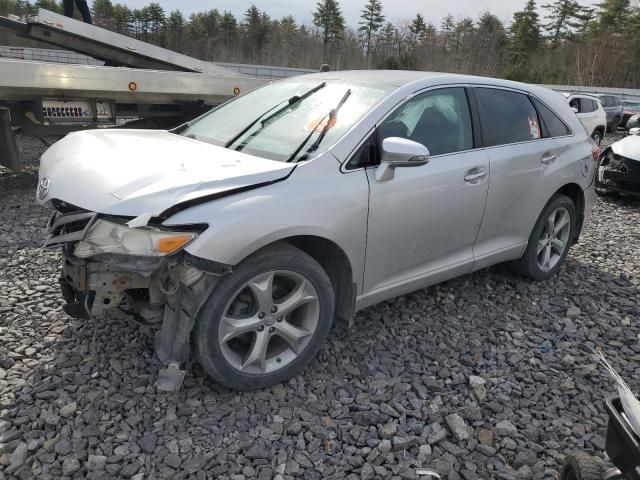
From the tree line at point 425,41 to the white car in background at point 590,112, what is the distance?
20598 millimetres

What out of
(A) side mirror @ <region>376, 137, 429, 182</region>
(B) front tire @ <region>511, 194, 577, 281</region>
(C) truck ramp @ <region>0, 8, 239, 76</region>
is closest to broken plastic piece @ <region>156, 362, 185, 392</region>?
(A) side mirror @ <region>376, 137, 429, 182</region>

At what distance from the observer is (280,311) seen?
2.65 meters

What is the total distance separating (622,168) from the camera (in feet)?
25.1

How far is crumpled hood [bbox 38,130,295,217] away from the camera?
232 centimetres

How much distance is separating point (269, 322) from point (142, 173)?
1.01 meters

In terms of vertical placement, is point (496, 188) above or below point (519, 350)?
above

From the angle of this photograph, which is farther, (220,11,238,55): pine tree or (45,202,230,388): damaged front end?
(220,11,238,55): pine tree

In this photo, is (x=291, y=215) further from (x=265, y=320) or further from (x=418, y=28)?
(x=418, y=28)

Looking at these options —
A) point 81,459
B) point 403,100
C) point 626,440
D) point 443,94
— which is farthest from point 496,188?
point 81,459

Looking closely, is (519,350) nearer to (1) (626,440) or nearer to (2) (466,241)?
(2) (466,241)

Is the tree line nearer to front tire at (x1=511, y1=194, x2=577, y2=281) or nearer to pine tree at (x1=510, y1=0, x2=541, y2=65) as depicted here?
pine tree at (x1=510, y1=0, x2=541, y2=65)

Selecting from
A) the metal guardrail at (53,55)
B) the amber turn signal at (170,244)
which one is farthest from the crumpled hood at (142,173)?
the metal guardrail at (53,55)

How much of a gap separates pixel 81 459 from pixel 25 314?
4.92 feet

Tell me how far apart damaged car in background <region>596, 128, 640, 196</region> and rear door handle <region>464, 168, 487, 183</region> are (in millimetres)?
5429
